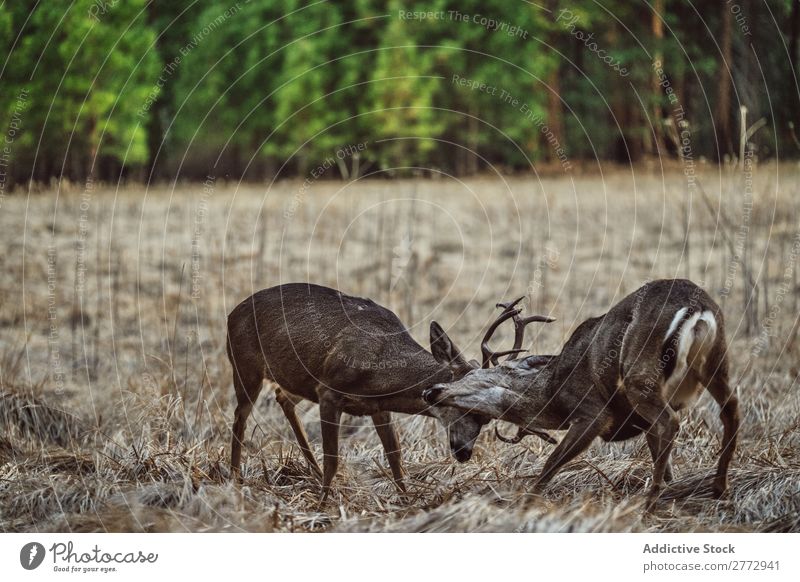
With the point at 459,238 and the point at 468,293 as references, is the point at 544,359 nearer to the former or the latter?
the point at 468,293

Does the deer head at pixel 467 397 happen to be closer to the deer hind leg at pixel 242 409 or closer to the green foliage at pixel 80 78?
the deer hind leg at pixel 242 409

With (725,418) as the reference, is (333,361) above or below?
above

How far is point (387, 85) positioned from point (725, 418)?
1158 centimetres

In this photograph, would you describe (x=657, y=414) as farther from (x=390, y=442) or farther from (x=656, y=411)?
(x=390, y=442)

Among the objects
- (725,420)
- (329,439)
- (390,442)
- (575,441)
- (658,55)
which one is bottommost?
(390,442)

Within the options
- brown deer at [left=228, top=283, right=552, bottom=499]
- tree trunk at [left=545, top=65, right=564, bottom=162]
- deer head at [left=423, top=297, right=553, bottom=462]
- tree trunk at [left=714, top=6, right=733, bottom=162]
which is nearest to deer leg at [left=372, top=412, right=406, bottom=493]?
brown deer at [left=228, top=283, right=552, bottom=499]

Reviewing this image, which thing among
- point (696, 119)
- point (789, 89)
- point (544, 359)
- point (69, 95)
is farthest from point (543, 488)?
point (696, 119)

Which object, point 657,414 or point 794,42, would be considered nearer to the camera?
point 657,414

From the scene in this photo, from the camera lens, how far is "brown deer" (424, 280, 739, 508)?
5957 millimetres

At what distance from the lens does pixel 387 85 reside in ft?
55.2

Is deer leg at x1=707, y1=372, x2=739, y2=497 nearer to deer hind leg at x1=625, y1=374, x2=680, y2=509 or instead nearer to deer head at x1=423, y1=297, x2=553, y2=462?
deer hind leg at x1=625, y1=374, x2=680, y2=509
